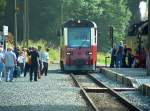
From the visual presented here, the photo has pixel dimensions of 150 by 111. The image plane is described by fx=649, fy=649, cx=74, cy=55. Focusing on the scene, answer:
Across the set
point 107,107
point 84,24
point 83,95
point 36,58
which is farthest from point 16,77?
point 107,107

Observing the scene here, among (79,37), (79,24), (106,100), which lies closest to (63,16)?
(79,24)

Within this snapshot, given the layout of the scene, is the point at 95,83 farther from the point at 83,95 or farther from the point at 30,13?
the point at 30,13

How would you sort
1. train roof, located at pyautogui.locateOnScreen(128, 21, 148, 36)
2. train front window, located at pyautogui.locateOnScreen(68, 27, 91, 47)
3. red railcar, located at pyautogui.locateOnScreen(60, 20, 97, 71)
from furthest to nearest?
train front window, located at pyautogui.locateOnScreen(68, 27, 91, 47)
red railcar, located at pyautogui.locateOnScreen(60, 20, 97, 71)
train roof, located at pyautogui.locateOnScreen(128, 21, 148, 36)

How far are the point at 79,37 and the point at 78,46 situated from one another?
0.69m

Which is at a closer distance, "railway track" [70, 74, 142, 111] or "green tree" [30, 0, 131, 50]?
"railway track" [70, 74, 142, 111]

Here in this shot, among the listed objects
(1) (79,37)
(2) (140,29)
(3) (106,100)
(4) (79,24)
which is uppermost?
(4) (79,24)

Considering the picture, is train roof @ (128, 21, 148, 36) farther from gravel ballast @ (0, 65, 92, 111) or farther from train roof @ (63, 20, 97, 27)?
gravel ballast @ (0, 65, 92, 111)

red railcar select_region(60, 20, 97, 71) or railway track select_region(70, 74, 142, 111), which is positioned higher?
red railcar select_region(60, 20, 97, 71)

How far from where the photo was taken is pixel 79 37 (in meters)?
42.5

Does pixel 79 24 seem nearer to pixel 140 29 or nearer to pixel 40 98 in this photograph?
pixel 140 29

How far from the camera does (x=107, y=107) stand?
19.8m

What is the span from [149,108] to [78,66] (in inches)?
914

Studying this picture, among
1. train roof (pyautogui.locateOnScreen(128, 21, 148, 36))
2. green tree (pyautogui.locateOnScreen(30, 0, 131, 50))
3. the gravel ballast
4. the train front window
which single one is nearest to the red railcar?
the train front window

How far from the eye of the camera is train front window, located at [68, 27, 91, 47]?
42.3m
